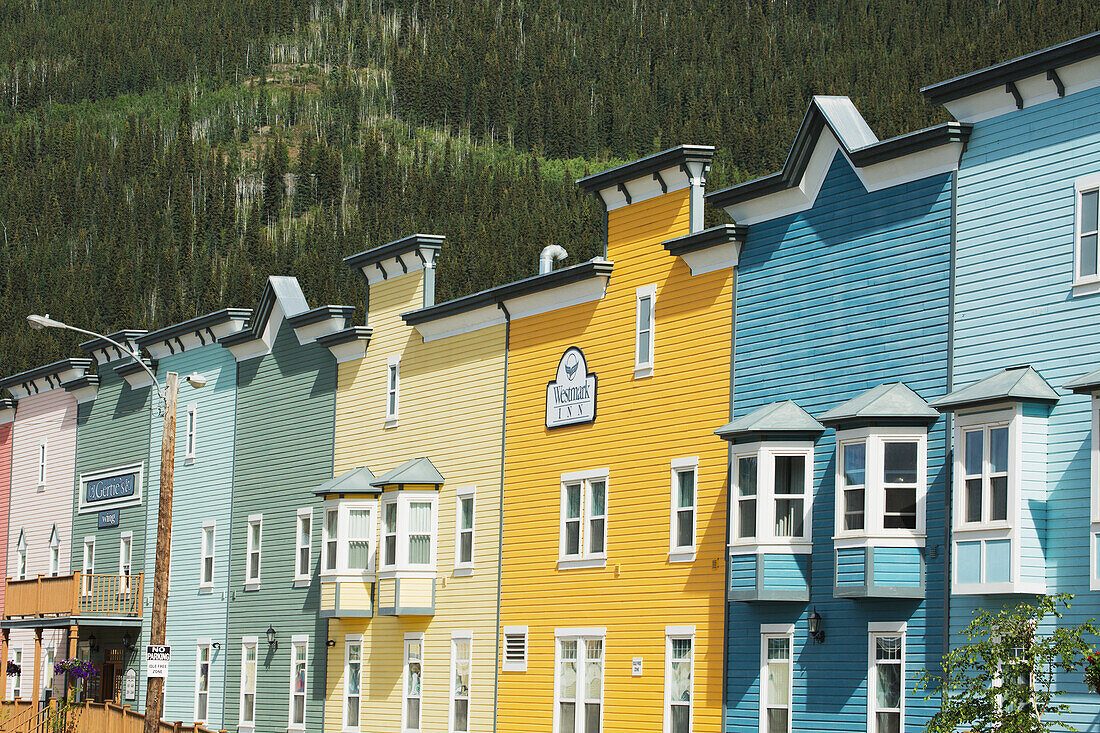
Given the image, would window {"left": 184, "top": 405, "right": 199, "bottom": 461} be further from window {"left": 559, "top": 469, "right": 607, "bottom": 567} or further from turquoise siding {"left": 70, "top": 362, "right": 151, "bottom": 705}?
window {"left": 559, "top": 469, "right": 607, "bottom": 567}

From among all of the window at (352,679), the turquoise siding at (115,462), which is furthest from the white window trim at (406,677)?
the turquoise siding at (115,462)

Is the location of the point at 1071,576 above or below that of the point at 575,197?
below

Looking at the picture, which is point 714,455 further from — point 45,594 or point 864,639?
point 45,594

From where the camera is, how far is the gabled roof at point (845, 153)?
23750mm

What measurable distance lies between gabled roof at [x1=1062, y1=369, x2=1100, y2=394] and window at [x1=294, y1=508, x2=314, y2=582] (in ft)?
80.3

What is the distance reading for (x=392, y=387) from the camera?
3884 cm

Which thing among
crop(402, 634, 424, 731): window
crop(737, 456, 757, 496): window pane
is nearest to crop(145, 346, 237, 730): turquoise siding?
crop(402, 634, 424, 731): window

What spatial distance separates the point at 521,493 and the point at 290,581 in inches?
421

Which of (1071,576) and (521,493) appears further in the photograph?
(521,493)

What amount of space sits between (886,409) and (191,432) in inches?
1167

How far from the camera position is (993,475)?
70.4 feet

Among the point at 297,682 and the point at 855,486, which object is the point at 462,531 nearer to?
the point at 297,682

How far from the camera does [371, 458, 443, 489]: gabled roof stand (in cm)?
3606

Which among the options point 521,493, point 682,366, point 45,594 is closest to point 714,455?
point 682,366
